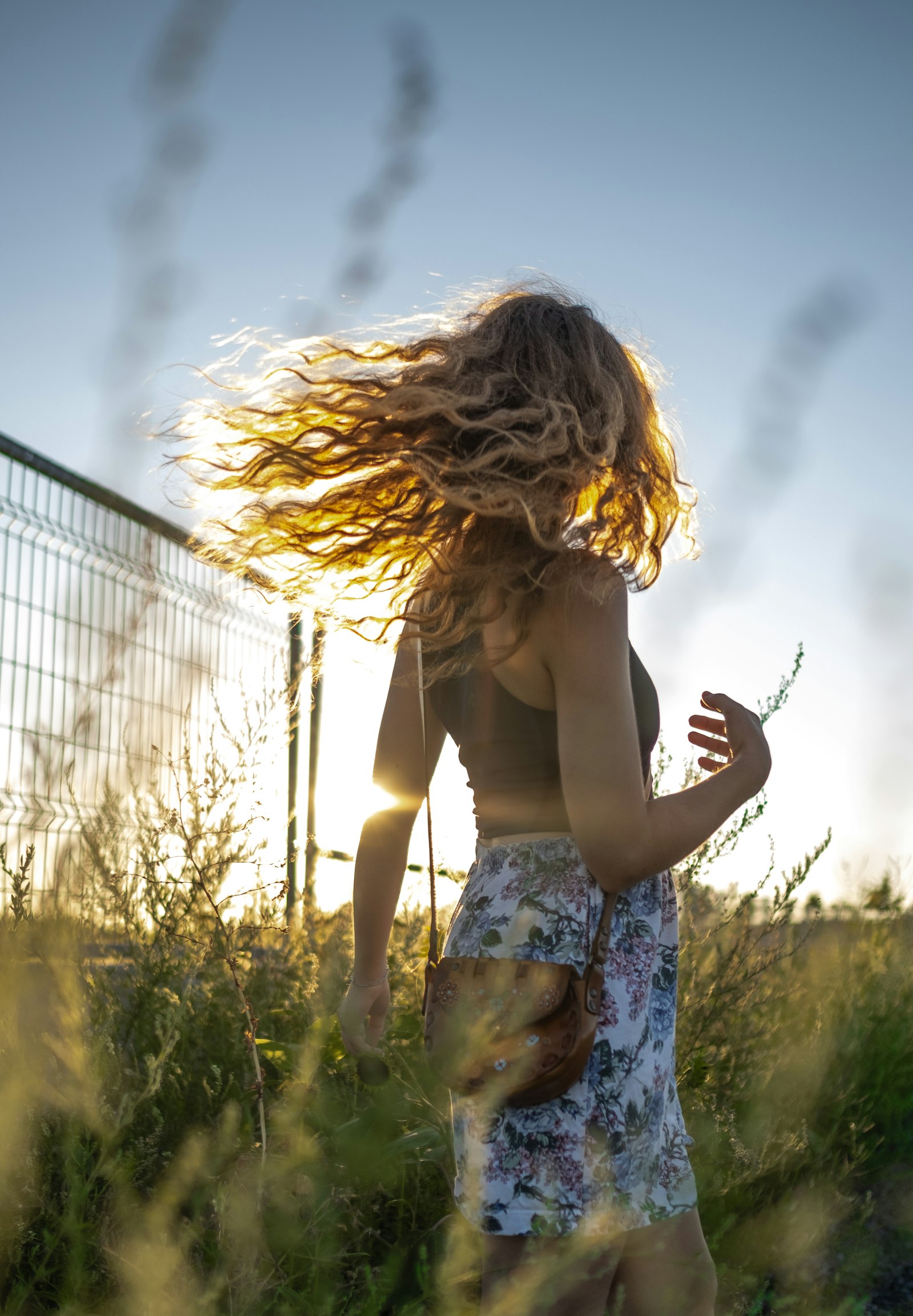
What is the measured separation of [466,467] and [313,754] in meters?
3.98

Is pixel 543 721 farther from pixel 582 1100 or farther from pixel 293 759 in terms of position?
pixel 293 759

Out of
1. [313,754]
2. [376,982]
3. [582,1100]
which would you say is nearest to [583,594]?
[582,1100]

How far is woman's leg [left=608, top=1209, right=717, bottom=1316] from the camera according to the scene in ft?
4.86

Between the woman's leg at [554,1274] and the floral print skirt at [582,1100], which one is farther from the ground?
the floral print skirt at [582,1100]

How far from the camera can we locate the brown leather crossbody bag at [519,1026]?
137cm

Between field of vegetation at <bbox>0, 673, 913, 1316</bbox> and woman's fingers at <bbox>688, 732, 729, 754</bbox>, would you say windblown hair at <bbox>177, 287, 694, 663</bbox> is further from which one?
field of vegetation at <bbox>0, 673, 913, 1316</bbox>

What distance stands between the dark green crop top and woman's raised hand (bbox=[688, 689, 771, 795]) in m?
0.13

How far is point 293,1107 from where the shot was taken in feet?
5.51

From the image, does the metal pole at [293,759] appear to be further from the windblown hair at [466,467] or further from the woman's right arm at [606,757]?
the woman's right arm at [606,757]

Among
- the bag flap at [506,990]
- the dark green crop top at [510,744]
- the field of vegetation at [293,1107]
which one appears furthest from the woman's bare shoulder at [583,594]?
the field of vegetation at [293,1107]

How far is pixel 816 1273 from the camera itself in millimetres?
2461

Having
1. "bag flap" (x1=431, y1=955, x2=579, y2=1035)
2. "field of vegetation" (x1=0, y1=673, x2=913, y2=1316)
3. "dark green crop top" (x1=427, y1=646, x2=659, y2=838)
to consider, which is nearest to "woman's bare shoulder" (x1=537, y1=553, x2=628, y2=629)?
"dark green crop top" (x1=427, y1=646, x2=659, y2=838)

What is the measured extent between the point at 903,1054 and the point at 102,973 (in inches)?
93.5

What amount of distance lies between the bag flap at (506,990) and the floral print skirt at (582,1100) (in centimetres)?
3
